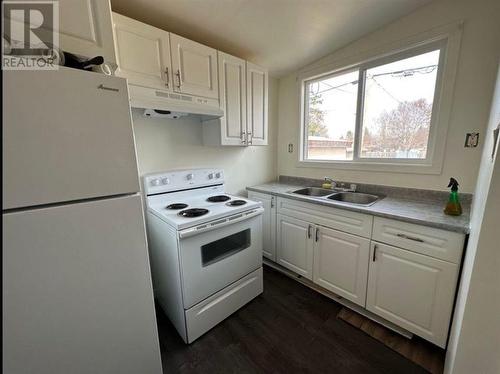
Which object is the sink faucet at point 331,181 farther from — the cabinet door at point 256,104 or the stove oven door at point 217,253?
the stove oven door at point 217,253

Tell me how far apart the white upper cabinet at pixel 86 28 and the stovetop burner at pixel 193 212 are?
0.95m

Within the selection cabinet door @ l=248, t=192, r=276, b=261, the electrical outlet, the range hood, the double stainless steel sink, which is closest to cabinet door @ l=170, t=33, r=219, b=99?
the range hood

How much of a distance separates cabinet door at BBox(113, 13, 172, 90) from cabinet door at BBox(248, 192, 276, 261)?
1383 mm

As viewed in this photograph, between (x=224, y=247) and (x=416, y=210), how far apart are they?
4.76 ft

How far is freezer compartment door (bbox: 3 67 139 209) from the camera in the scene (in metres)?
0.66

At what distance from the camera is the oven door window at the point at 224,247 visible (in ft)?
5.10

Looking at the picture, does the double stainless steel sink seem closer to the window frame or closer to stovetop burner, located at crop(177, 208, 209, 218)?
the window frame

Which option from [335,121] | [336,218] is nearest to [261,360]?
[336,218]

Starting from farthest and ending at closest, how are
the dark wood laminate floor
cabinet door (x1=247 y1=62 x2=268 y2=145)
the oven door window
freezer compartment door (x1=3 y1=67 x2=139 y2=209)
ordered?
1. cabinet door (x1=247 y1=62 x2=268 y2=145)
2. the oven door window
3. the dark wood laminate floor
4. freezer compartment door (x1=3 y1=67 x2=139 y2=209)

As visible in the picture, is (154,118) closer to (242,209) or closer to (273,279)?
(242,209)

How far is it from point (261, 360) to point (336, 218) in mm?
1136

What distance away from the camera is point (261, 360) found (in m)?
1.36

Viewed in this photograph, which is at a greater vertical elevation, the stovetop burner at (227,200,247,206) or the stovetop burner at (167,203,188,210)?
the stovetop burner at (167,203,188,210)

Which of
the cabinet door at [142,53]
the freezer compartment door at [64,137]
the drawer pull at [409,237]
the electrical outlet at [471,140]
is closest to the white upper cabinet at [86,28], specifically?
the freezer compartment door at [64,137]
